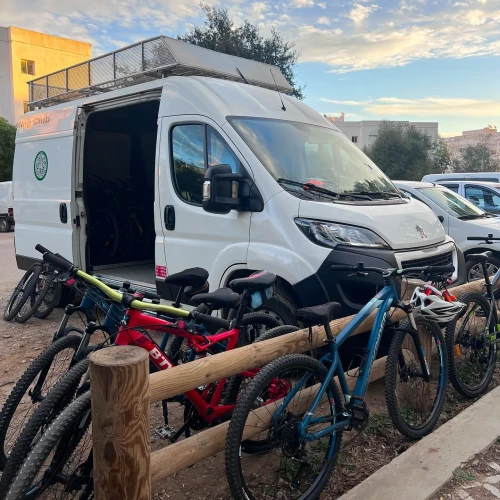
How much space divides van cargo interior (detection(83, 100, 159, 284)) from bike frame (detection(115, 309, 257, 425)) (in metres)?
3.74

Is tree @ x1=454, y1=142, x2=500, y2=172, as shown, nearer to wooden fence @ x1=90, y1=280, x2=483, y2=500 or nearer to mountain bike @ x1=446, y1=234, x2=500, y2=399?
mountain bike @ x1=446, y1=234, x2=500, y2=399

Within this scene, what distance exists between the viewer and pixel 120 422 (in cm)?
201

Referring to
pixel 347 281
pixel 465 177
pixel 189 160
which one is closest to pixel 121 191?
pixel 189 160

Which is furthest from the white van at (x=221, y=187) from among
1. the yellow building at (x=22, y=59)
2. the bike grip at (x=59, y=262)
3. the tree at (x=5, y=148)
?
the yellow building at (x=22, y=59)

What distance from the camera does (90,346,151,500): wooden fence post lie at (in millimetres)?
1989

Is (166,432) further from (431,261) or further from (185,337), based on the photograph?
(431,261)

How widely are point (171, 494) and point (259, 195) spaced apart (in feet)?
7.70

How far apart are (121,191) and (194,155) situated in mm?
3098

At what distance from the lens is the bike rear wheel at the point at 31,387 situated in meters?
2.97

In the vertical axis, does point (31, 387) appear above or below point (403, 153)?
below

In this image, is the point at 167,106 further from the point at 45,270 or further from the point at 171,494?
the point at 171,494

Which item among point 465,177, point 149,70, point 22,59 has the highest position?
point 22,59

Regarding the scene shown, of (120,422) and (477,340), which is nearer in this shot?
(120,422)

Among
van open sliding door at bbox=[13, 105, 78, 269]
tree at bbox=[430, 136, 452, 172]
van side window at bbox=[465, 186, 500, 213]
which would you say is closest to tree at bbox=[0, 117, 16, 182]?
van open sliding door at bbox=[13, 105, 78, 269]
